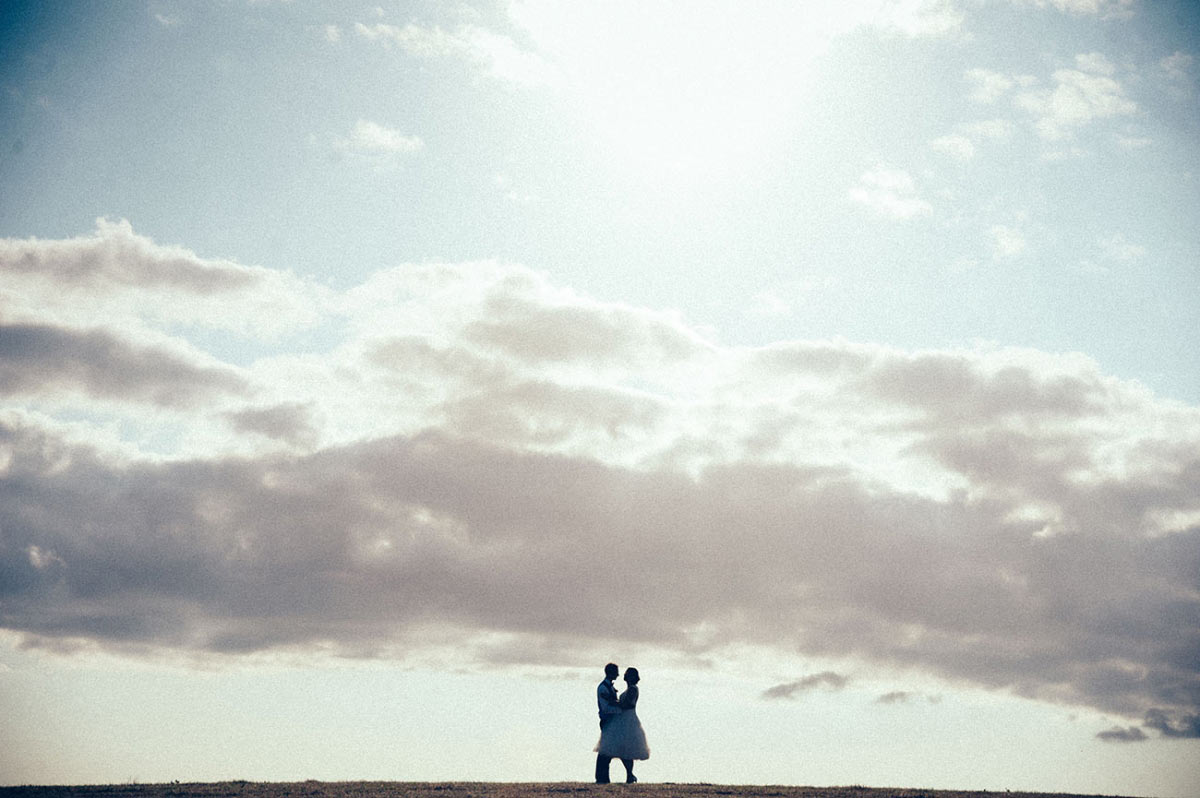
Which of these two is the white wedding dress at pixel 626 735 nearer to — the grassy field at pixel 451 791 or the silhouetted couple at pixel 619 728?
the silhouetted couple at pixel 619 728

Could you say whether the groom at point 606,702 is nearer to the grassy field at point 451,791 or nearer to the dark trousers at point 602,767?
the dark trousers at point 602,767

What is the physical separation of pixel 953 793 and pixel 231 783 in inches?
670

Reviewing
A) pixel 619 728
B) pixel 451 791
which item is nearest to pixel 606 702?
pixel 619 728

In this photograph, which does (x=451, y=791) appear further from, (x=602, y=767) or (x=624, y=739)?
(x=624, y=739)

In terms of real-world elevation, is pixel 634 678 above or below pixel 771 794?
above

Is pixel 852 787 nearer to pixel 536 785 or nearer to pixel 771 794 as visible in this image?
pixel 771 794

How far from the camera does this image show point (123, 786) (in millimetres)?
30094

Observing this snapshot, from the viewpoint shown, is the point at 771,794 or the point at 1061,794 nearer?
the point at 771,794

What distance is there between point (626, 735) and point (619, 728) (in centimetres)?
24

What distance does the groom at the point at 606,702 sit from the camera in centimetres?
3142

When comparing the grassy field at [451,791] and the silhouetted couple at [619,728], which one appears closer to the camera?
the grassy field at [451,791]

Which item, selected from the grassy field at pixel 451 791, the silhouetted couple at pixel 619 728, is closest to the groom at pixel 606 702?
the silhouetted couple at pixel 619 728

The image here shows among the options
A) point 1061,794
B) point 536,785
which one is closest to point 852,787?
point 1061,794

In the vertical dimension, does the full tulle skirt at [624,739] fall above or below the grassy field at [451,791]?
above
